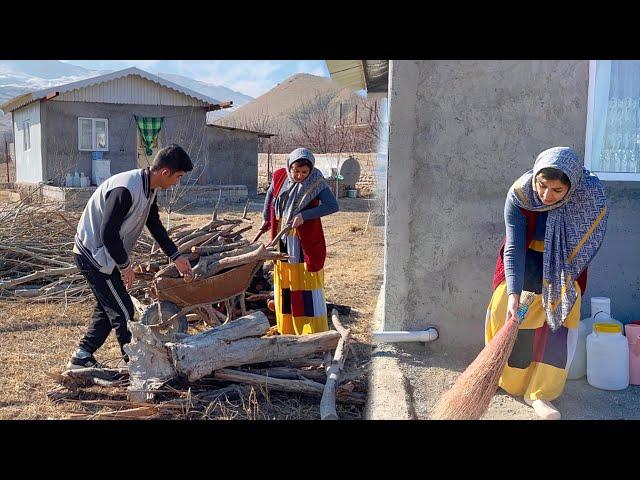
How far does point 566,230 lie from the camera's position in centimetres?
348

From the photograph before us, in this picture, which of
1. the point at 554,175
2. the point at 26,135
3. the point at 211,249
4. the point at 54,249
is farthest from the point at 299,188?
the point at 26,135

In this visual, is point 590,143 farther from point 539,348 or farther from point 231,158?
point 231,158

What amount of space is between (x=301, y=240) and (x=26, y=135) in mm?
17690

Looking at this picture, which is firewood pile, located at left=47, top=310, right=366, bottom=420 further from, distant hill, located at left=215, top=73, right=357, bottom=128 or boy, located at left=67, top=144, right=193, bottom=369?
distant hill, located at left=215, top=73, right=357, bottom=128

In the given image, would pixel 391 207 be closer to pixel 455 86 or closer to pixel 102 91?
pixel 455 86

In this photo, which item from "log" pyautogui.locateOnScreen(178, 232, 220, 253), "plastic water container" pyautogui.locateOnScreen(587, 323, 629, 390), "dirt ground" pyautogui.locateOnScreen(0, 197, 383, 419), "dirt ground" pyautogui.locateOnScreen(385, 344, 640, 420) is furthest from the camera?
"log" pyautogui.locateOnScreen(178, 232, 220, 253)

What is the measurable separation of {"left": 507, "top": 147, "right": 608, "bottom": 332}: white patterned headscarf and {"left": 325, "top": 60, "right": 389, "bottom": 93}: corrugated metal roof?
14.6 ft

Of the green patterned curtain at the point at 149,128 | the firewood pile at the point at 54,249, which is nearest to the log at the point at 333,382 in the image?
the firewood pile at the point at 54,249

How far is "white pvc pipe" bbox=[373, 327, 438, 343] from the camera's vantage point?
4414 millimetres

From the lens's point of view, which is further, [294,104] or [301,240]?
[294,104]

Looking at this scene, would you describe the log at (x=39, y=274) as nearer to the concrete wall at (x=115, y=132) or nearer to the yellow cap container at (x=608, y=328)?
the yellow cap container at (x=608, y=328)

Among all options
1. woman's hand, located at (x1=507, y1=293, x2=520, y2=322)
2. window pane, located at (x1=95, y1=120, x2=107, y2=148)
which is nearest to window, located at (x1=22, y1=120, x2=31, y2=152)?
window pane, located at (x1=95, y1=120, x2=107, y2=148)

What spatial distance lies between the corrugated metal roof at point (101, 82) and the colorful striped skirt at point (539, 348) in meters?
16.3

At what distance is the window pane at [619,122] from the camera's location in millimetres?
4289
